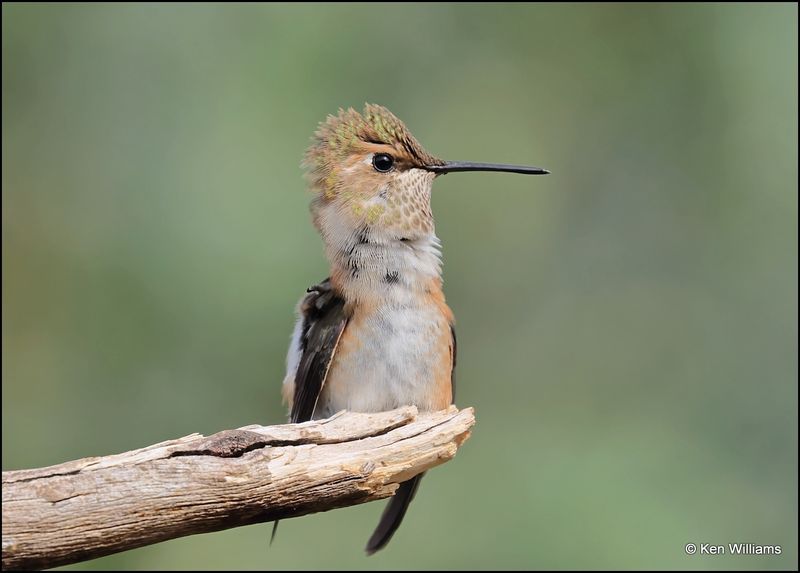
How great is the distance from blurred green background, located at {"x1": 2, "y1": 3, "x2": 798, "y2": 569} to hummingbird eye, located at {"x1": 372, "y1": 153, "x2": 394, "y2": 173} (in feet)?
6.43

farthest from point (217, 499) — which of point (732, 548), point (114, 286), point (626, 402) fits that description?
point (626, 402)

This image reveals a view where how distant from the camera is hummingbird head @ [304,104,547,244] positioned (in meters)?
3.13

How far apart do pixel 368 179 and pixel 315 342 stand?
0.58 meters

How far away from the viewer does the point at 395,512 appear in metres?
3.61

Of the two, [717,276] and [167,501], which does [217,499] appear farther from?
[717,276]

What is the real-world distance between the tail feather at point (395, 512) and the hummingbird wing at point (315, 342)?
594 mm

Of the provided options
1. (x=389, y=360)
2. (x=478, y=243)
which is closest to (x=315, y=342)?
(x=389, y=360)

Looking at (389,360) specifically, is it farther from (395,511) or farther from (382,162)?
(395,511)

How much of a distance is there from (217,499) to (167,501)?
4.7 inches

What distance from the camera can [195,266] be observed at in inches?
208

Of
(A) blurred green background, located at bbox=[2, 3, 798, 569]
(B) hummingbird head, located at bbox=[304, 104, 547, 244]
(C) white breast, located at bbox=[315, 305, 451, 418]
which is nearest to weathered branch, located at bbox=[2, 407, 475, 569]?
(C) white breast, located at bbox=[315, 305, 451, 418]

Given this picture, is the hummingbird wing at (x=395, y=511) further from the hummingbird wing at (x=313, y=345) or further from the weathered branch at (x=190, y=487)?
the weathered branch at (x=190, y=487)

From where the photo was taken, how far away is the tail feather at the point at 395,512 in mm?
3584

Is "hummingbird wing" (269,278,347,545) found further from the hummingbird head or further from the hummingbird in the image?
the hummingbird head
